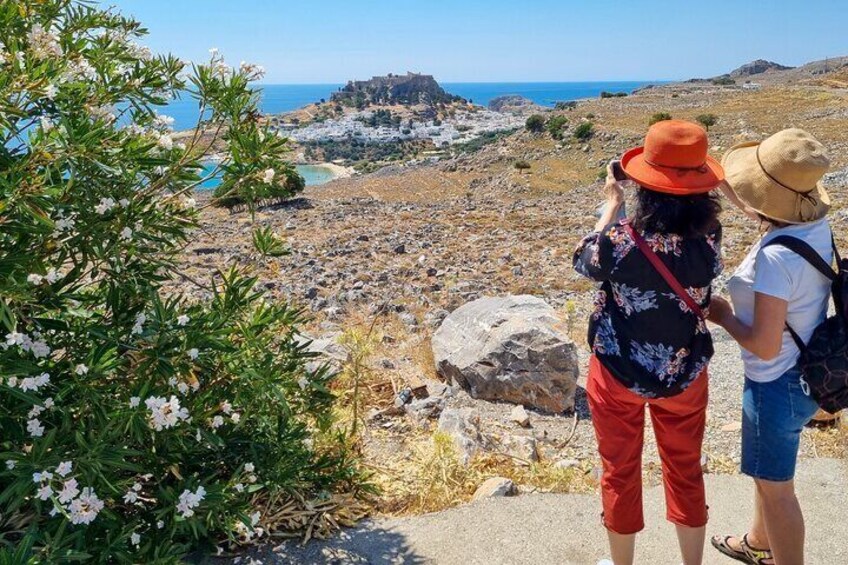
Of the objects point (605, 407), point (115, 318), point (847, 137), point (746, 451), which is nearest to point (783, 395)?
point (746, 451)

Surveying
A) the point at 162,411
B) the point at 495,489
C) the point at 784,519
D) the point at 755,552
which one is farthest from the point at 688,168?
the point at 495,489

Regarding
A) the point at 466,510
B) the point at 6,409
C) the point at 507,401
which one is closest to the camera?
the point at 6,409

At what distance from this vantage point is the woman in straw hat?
234 cm

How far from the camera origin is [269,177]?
2.62 m

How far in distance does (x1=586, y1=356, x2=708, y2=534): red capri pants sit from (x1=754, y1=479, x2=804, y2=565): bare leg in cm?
24

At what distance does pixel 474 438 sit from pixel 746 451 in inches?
77.8

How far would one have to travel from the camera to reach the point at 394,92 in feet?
495

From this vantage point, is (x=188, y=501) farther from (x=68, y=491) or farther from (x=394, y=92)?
(x=394, y=92)

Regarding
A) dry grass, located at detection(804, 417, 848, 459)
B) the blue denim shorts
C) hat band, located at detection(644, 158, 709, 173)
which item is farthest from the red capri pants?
dry grass, located at detection(804, 417, 848, 459)

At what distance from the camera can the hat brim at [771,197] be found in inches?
94.1

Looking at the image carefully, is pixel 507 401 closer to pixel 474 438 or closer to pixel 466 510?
pixel 474 438

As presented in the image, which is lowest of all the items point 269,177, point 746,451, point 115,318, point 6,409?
point 746,451

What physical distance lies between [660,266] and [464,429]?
2.29 m

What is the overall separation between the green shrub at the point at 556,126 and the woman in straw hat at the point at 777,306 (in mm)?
40679
